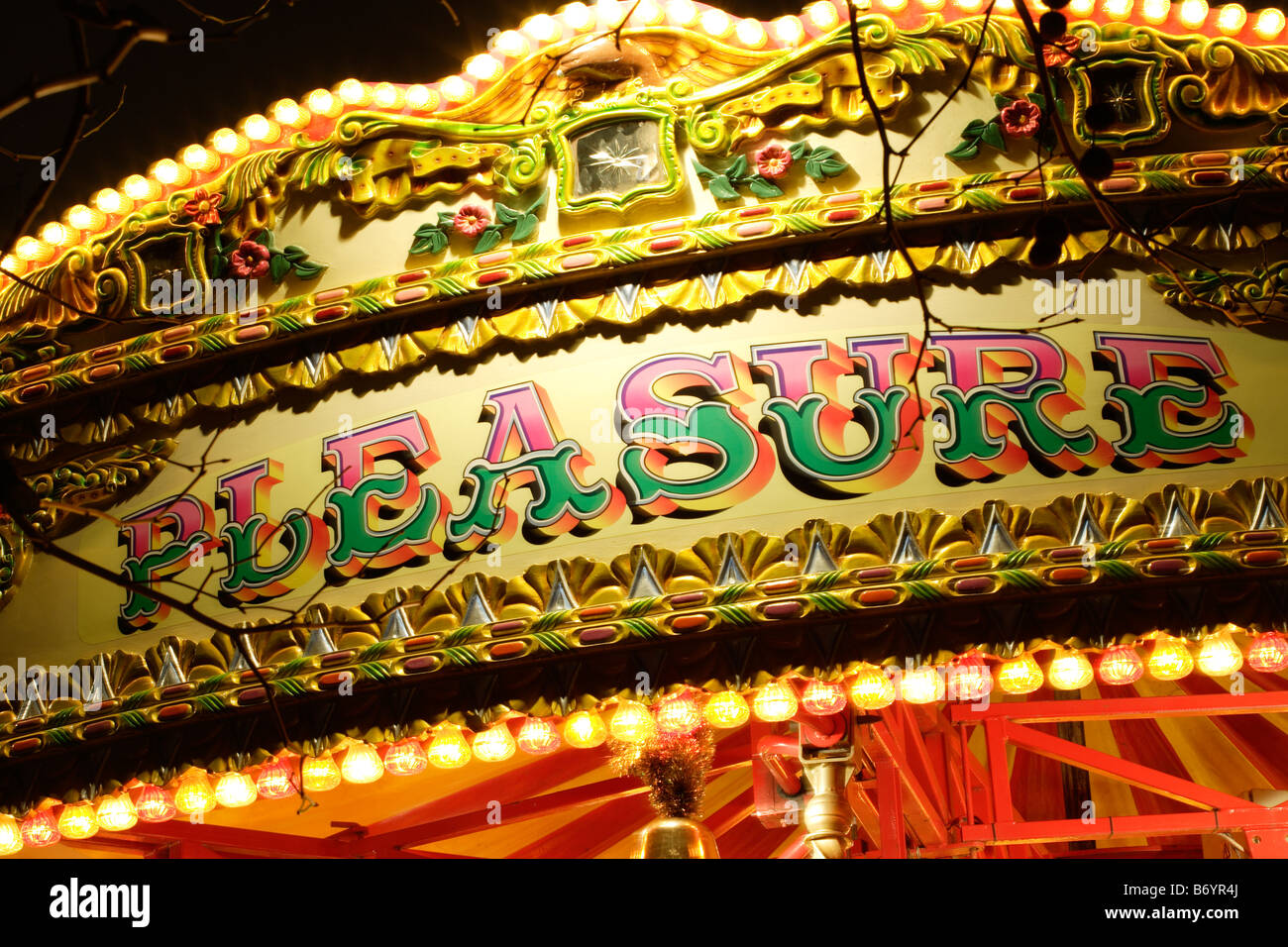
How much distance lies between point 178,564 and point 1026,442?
3629 mm

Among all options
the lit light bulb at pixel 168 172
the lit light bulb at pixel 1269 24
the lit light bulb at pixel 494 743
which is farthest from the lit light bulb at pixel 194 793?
the lit light bulb at pixel 1269 24

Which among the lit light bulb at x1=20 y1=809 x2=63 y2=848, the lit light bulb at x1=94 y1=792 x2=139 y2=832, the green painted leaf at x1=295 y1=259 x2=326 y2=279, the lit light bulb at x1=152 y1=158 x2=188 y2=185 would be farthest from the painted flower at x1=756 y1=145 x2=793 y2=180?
the lit light bulb at x1=20 y1=809 x2=63 y2=848

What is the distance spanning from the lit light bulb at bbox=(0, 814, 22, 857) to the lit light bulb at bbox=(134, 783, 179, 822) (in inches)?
26.0

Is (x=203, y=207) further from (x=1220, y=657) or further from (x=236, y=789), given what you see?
(x=1220, y=657)

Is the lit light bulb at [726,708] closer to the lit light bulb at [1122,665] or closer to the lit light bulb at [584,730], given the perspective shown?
the lit light bulb at [584,730]

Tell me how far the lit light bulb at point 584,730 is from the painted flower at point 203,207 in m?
2.98

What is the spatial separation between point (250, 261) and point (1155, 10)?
163 inches

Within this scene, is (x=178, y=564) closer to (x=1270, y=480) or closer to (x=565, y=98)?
(x=565, y=98)

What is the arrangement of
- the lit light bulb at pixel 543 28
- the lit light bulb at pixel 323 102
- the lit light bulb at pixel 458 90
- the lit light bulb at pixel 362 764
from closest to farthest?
the lit light bulb at pixel 362 764, the lit light bulb at pixel 543 28, the lit light bulb at pixel 458 90, the lit light bulb at pixel 323 102

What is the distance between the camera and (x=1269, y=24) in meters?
5.70

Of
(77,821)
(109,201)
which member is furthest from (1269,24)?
(77,821)

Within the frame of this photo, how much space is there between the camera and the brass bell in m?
5.21

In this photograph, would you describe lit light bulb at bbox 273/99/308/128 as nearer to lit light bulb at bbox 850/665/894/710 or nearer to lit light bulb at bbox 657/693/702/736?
lit light bulb at bbox 657/693/702/736

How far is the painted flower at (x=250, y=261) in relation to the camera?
6215 mm
